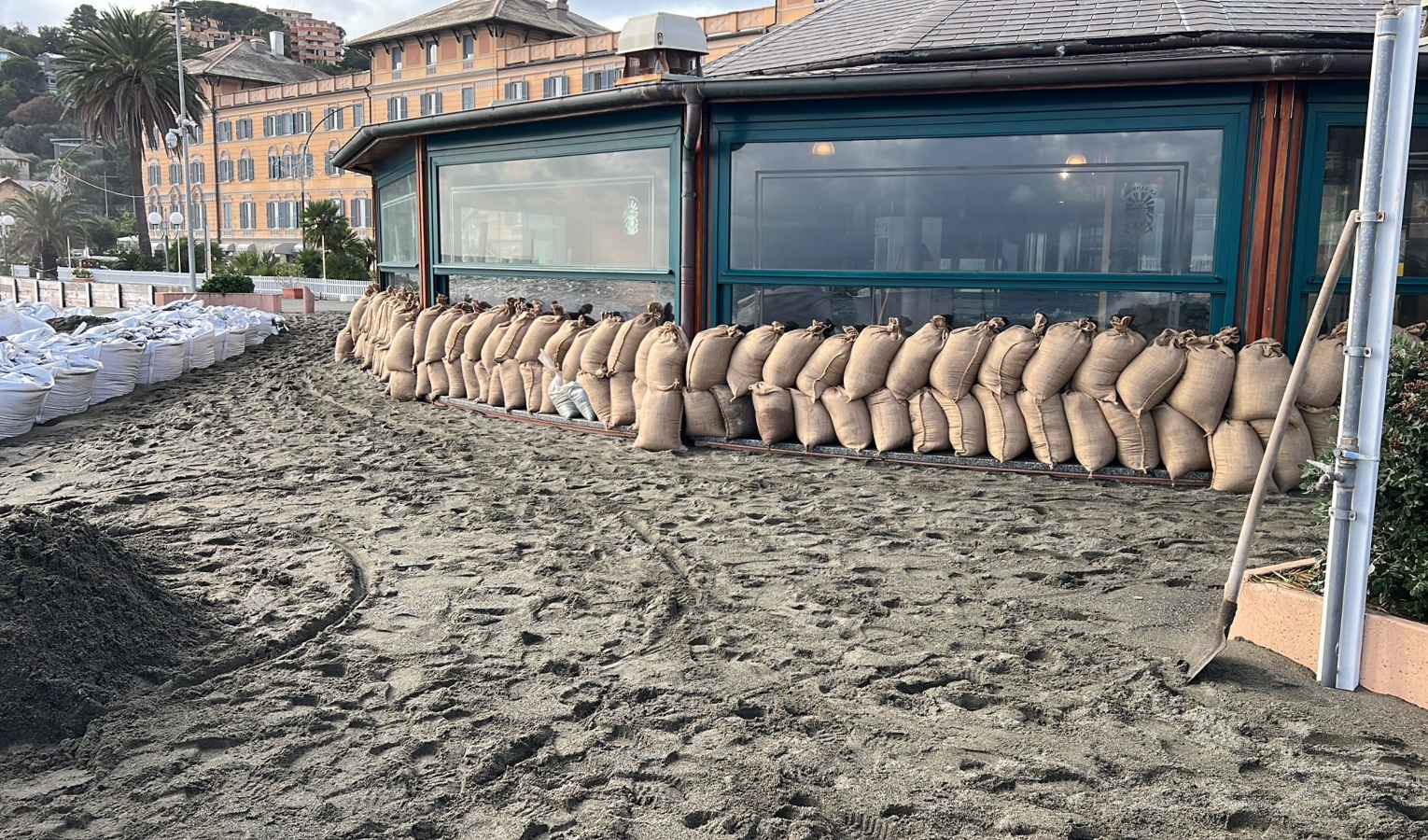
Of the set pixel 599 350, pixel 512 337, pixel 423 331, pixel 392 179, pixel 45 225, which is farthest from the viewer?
pixel 45 225

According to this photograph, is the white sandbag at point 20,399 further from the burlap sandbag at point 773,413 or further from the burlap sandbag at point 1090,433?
the burlap sandbag at point 1090,433

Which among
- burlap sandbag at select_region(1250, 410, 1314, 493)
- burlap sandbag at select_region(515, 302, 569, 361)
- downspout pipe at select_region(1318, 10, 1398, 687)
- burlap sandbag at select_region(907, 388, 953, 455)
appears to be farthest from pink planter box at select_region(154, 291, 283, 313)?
downspout pipe at select_region(1318, 10, 1398, 687)

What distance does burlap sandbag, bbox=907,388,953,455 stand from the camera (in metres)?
7.72

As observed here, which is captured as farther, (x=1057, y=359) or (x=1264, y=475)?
(x=1057, y=359)

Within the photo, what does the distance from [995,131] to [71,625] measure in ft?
22.1

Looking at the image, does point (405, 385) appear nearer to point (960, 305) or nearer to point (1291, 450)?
point (960, 305)

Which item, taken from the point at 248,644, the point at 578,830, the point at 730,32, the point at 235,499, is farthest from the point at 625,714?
the point at 730,32

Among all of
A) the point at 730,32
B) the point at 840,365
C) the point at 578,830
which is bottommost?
the point at 578,830

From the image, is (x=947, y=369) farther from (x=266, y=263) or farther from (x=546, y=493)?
(x=266, y=263)

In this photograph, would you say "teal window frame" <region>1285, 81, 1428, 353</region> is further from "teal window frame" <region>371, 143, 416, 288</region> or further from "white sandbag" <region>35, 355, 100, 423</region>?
"white sandbag" <region>35, 355, 100, 423</region>

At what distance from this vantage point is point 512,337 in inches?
390

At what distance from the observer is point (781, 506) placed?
6.50 meters

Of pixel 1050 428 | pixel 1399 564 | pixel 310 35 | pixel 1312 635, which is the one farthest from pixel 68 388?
pixel 310 35

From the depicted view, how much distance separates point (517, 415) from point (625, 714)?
653cm
